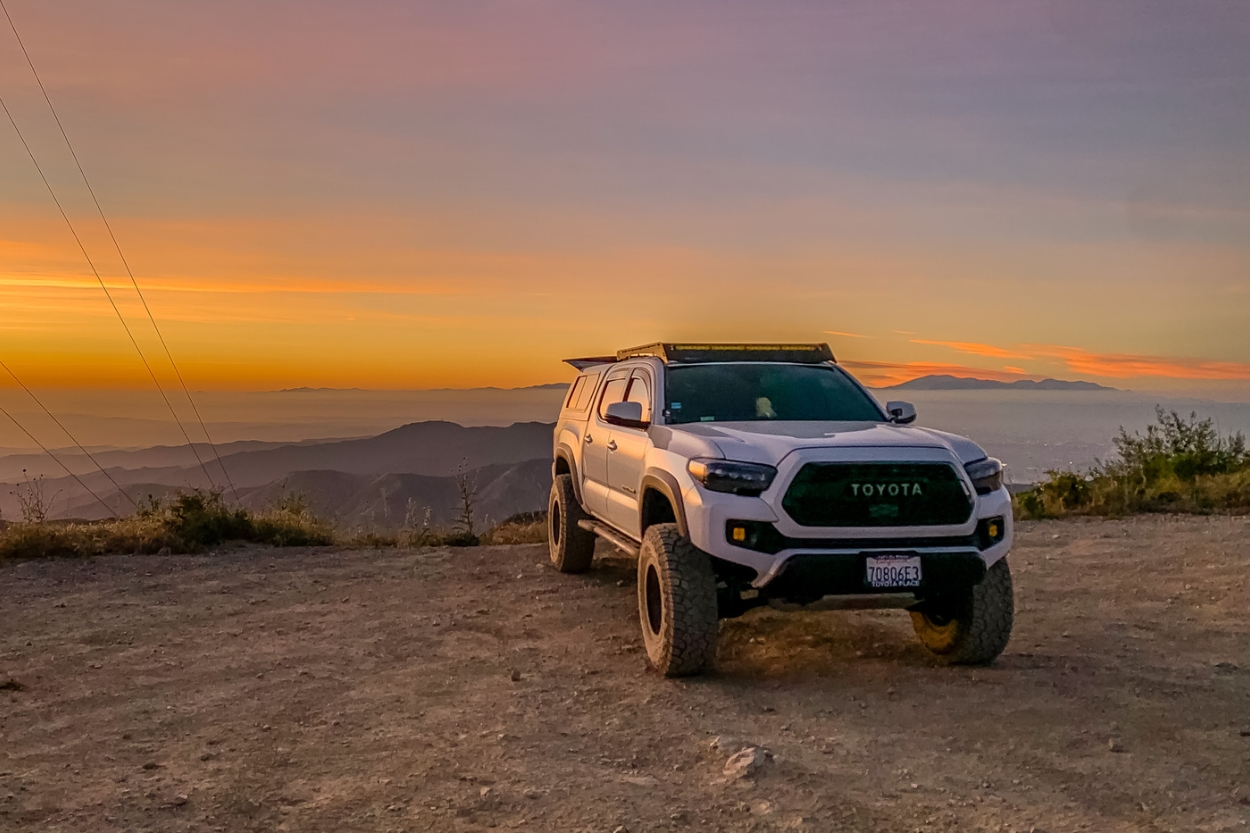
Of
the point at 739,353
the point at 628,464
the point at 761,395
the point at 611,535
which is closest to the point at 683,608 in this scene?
the point at 628,464

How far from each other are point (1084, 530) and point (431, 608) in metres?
8.05

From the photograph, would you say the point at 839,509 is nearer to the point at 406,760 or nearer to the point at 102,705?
the point at 406,760

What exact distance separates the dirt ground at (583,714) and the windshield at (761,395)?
160 cm

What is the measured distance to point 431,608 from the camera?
8.77 meters

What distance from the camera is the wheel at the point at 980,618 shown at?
6582 mm

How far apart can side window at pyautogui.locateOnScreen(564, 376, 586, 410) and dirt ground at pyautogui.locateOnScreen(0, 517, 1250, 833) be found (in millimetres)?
1836

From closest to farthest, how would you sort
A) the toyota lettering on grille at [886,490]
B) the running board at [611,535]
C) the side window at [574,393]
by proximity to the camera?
the toyota lettering on grille at [886,490] < the running board at [611,535] < the side window at [574,393]

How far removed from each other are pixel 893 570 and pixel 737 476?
1.03m

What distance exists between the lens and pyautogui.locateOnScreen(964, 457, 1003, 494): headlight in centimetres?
650

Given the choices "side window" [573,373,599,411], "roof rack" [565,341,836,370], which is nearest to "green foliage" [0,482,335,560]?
"side window" [573,373,599,411]

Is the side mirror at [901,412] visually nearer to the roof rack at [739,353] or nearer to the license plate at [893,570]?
the roof rack at [739,353]

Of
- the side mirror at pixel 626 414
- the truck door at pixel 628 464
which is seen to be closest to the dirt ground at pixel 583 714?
the truck door at pixel 628 464

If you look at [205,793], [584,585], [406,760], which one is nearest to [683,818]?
[406,760]

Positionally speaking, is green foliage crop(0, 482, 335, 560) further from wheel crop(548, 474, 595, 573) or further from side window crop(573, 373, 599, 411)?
side window crop(573, 373, 599, 411)
